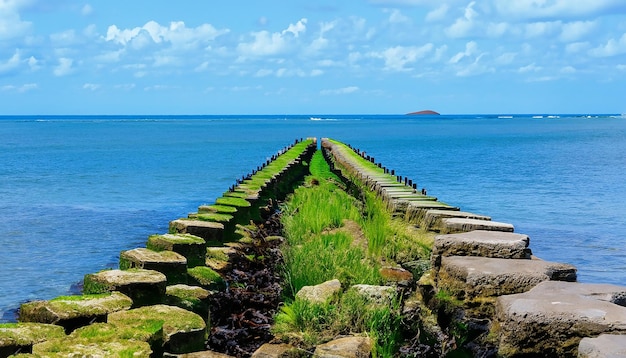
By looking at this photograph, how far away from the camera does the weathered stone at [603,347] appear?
387 cm

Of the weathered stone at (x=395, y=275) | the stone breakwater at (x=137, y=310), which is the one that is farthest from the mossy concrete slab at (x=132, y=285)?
the weathered stone at (x=395, y=275)

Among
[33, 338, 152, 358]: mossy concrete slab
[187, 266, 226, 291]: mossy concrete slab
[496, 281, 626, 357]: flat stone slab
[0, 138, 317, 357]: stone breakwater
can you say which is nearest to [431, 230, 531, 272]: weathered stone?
[496, 281, 626, 357]: flat stone slab

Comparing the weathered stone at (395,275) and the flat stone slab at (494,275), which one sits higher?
the flat stone slab at (494,275)

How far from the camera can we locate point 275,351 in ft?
18.0

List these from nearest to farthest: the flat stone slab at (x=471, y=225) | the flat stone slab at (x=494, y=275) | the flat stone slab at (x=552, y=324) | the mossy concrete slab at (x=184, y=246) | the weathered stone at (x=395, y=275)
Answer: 1. the flat stone slab at (x=552, y=324)
2. the flat stone slab at (x=494, y=275)
3. the flat stone slab at (x=471, y=225)
4. the weathered stone at (x=395, y=275)
5. the mossy concrete slab at (x=184, y=246)

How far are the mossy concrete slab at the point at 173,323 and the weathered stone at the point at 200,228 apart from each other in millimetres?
3770

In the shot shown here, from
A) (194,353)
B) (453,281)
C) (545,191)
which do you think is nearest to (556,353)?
(453,281)

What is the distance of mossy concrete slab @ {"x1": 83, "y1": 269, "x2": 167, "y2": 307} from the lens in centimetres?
601

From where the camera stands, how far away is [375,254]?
891 centimetres

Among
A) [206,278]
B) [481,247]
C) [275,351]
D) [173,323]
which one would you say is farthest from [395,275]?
[173,323]

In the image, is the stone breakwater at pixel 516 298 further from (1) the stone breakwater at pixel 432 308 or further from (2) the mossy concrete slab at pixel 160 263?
(2) the mossy concrete slab at pixel 160 263

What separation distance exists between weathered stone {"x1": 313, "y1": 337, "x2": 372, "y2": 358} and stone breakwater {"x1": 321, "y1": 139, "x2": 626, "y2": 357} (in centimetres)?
74

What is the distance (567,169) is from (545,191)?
34.4 feet

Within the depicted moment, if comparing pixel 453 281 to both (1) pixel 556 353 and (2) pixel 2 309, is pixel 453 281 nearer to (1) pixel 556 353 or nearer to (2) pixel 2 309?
(1) pixel 556 353
